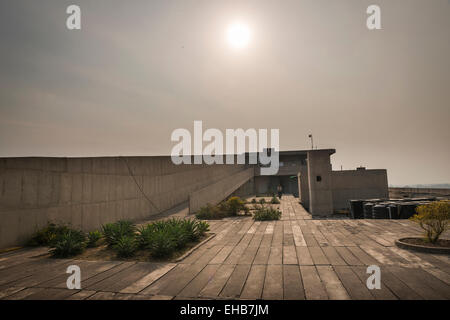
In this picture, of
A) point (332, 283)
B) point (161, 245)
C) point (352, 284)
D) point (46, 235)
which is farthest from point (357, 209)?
point (46, 235)

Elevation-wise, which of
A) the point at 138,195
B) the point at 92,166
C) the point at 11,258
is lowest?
the point at 11,258

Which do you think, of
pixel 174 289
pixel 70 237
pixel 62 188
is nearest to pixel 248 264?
pixel 174 289

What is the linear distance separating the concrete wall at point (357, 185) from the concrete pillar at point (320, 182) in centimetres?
676

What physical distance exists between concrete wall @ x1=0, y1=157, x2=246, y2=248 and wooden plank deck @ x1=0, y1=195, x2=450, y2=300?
148 cm

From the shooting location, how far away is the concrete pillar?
56.7 ft

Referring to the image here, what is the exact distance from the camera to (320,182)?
1753cm

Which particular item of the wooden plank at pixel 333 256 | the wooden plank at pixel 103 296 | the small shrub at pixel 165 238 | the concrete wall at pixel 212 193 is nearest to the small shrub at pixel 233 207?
the concrete wall at pixel 212 193

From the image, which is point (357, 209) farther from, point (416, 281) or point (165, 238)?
point (165, 238)

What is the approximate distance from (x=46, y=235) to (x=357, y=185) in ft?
80.2

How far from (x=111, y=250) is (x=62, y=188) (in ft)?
15.1

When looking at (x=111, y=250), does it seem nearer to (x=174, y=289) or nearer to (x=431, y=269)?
(x=174, y=289)

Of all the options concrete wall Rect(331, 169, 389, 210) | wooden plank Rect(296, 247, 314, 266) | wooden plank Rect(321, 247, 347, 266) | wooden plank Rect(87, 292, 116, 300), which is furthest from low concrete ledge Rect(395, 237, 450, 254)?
concrete wall Rect(331, 169, 389, 210)

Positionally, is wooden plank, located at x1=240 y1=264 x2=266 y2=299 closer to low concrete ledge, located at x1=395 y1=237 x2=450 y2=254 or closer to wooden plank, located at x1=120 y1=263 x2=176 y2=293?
wooden plank, located at x1=120 y1=263 x2=176 y2=293
